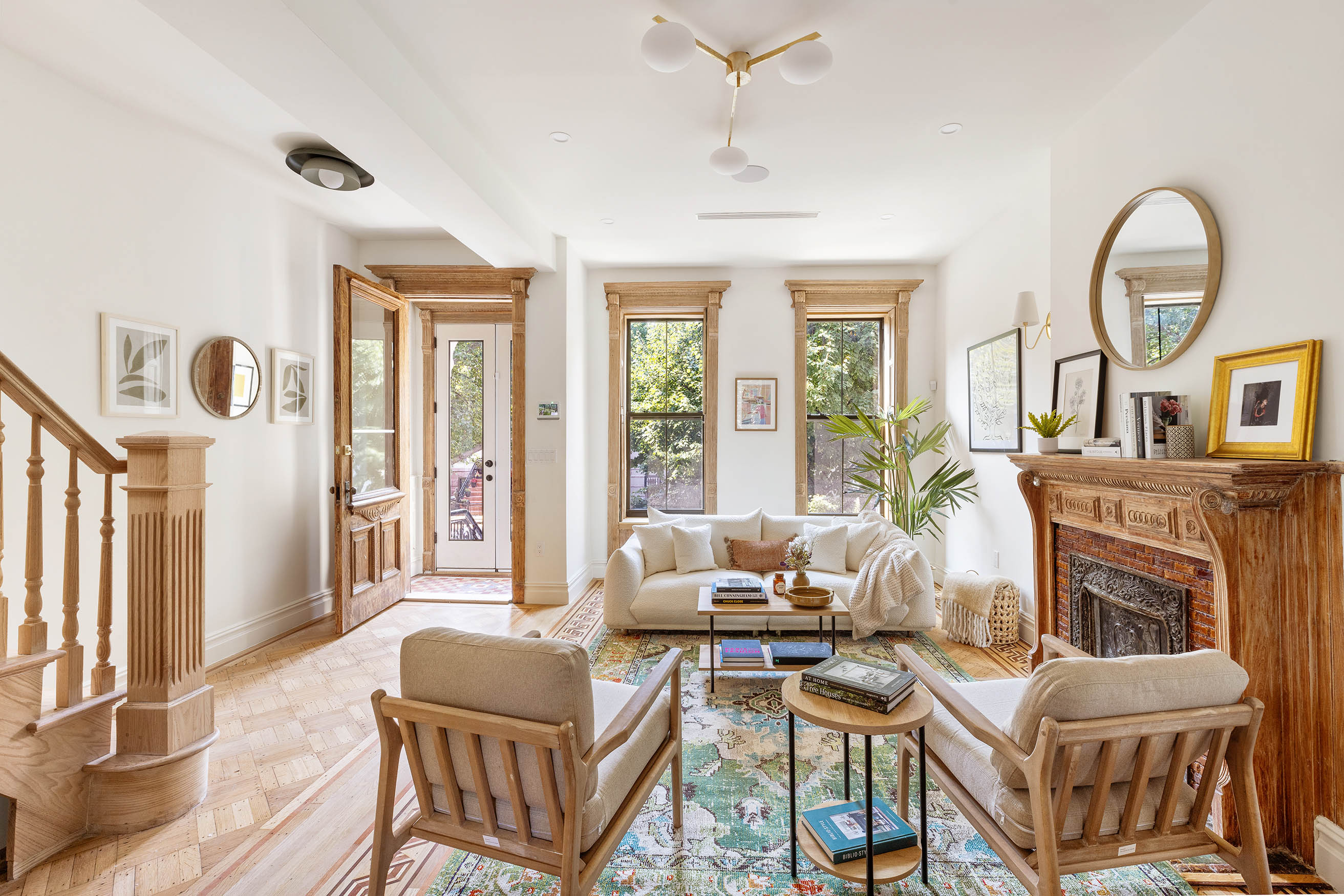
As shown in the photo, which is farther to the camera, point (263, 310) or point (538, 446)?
point (538, 446)

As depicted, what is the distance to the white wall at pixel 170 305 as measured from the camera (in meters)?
2.57

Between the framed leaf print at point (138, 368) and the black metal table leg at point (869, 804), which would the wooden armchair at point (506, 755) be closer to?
the black metal table leg at point (869, 804)

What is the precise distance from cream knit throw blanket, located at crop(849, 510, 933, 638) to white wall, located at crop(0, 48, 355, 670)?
12.3 feet

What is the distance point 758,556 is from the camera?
440 centimetres

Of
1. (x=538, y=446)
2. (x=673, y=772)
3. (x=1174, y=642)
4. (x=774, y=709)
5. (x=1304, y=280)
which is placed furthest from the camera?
(x=538, y=446)

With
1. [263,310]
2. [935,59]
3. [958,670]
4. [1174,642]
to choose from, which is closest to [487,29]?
[935,59]

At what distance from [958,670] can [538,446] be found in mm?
3273

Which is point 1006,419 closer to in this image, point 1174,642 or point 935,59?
point 1174,642

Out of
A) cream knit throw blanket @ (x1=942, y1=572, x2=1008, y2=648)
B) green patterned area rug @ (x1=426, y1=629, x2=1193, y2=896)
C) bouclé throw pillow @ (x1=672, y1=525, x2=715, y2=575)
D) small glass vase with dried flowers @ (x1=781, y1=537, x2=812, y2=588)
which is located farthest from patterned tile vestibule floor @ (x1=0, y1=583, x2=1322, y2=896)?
bouclé throw pillow @ (x1=672, y1=525, x2=715, y2=575)

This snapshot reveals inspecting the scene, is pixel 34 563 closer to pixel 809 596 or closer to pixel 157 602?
pixel 157 602

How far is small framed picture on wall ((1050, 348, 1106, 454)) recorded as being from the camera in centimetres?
284

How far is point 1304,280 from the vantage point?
1.87 meters

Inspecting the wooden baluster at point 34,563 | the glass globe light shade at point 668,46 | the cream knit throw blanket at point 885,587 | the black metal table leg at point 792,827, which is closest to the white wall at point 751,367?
the cream knit throw blanket at point 885,587

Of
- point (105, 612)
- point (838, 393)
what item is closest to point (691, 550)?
point (838, 393)
